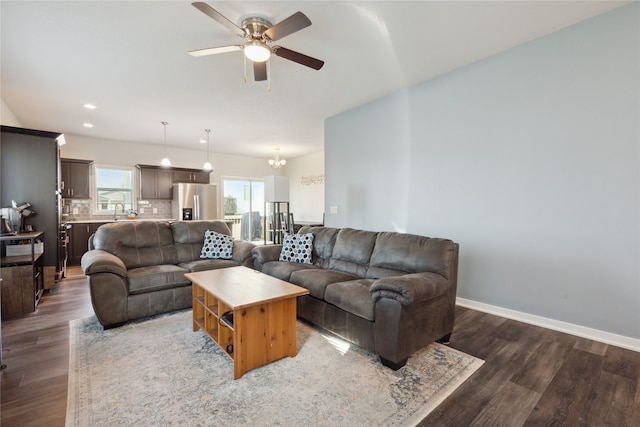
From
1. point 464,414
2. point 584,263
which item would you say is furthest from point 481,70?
point 464,414

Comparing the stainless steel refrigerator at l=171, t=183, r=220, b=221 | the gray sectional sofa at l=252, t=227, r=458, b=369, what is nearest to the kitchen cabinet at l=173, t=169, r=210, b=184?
the stainless steel refrigerator at l=171, t=183, r=220, b=221

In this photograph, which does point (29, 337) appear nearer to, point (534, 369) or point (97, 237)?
point (97, 237)

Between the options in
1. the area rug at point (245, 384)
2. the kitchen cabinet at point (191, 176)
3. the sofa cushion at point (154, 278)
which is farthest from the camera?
the kitchen cabinet at point (191, 176)

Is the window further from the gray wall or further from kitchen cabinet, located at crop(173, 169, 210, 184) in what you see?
the gray wall

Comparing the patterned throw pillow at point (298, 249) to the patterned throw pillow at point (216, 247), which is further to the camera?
the patterned throw pillow at point (216, 247)

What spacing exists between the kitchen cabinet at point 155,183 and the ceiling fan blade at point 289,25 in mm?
5662

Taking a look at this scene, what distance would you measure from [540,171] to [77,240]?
760 cm

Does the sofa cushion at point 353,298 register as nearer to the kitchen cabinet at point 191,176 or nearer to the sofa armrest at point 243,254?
the sofa armrest at point 243,254

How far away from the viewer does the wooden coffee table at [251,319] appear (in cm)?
200

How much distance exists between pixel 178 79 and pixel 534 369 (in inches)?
180

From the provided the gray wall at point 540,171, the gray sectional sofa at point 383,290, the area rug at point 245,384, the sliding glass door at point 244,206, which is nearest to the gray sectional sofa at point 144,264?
the area rug at point 245,384

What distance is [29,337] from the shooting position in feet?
8.48

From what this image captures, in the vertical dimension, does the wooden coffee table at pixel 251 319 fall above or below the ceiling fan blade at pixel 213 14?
below

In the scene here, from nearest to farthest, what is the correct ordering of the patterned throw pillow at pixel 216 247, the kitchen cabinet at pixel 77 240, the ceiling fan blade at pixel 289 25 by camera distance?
the ceiling fan blade at pixel 289 25
the patterned throw pillow at pixel 216 247
the kitchen cabinet at pixel 77 240
